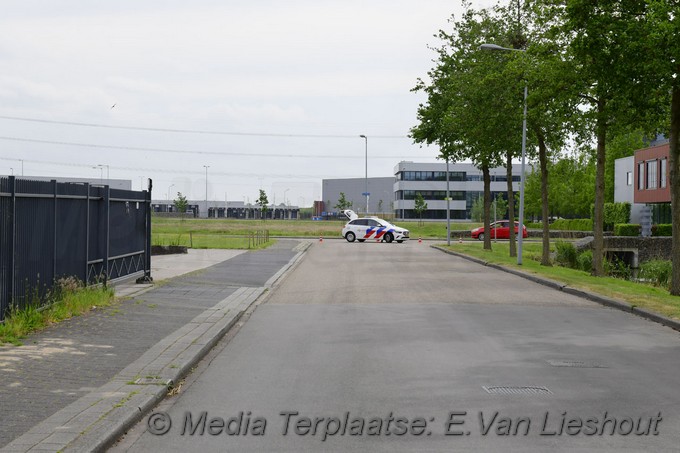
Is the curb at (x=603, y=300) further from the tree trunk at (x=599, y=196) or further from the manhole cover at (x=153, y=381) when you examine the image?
the manhole cover at (x=153, y=381)

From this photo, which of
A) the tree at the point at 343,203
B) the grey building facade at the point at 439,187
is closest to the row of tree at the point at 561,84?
the grey building facade at the point at 439,187

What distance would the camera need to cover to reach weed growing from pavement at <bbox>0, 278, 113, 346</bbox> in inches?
371

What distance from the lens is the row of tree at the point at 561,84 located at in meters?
15.4

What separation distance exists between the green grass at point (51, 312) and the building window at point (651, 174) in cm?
4849

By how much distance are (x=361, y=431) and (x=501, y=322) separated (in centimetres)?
678

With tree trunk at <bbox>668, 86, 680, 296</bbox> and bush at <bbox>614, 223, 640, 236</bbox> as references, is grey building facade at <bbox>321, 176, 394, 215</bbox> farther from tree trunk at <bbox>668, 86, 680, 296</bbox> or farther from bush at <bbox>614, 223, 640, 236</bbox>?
tree trunk at <bbox>668, 86, 680, 296</bbox>

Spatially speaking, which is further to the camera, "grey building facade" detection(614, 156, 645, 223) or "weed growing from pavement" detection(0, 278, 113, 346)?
"grey building facade" detection(614, 156, 645, 223)

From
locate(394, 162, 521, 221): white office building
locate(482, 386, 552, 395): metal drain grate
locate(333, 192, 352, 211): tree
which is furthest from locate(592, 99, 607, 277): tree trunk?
locate(333, 192, 352, 211): tree

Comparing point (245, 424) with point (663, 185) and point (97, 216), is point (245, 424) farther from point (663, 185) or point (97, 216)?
point (663, 185)

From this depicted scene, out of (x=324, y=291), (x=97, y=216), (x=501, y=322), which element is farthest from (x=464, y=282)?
(x=97, y=216)

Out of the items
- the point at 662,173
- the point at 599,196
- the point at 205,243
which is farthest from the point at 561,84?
the point at 662,173

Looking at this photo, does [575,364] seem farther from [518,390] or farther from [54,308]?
[54,308]

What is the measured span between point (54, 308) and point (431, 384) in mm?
6271

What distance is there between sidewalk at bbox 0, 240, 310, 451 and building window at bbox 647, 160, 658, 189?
45.8 metres
